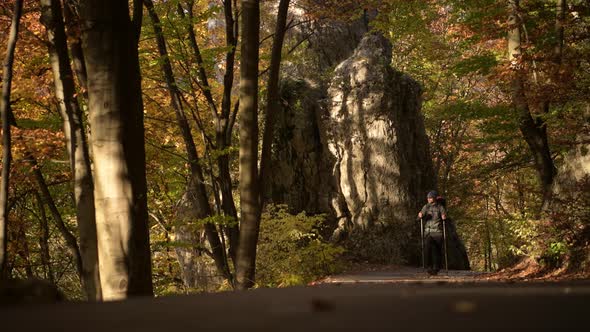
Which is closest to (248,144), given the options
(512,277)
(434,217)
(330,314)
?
(434,217)

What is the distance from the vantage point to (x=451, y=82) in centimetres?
2970

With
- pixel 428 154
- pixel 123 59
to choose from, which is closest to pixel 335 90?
pixel 428 154

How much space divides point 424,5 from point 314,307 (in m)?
15.6

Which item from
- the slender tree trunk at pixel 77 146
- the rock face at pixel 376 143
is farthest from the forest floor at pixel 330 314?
the rock face at pixel 376 143

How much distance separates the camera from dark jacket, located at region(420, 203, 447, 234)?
14.2 metres

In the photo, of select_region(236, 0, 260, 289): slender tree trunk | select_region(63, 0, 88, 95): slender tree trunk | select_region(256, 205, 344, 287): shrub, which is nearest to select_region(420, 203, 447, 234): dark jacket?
select_region(256, 205, 344, 287): shrub

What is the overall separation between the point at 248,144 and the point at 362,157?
455 inches

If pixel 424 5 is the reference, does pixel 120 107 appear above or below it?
below

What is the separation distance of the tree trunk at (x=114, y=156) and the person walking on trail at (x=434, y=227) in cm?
848

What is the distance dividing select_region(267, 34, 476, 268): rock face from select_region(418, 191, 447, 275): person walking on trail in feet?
20.2

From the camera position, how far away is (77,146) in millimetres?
10117

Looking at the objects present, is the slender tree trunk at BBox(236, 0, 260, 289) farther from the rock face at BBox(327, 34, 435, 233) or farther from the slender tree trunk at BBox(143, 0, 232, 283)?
the rock face at BBox(327, 34, 435, 233)

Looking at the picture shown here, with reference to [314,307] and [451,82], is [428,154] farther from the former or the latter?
[314,307]

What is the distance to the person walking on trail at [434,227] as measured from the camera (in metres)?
14.2
